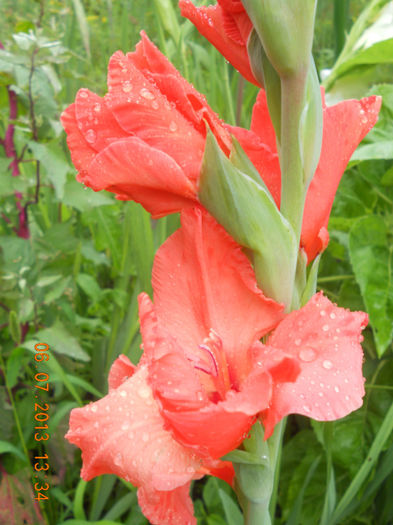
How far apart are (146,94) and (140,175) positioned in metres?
0.08

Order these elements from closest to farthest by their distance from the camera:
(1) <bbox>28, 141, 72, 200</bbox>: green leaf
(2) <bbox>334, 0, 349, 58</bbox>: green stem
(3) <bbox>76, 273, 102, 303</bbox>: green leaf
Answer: (1) <bbox>28, 141, 72, 200</bbox>: green leaf
(3) <bbox>76, 273, 102, 303</bbox>: green leaf
(2) <bbox>334, 0, 349, 58</bbox>: green stem

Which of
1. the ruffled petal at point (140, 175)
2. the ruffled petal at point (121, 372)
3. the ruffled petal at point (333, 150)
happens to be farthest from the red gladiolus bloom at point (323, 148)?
the ruffled petal at point (121, 372)

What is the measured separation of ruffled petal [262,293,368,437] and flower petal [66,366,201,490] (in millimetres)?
88

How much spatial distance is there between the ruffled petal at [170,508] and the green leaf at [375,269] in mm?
475

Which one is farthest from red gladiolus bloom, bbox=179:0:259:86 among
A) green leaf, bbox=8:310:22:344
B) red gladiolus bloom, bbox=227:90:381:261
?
green leaf, bbox=8:310:22:344

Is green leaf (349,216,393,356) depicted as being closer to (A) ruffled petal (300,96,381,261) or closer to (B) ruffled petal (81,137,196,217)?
Result: (A) ruffled petal (300,96,381,261)

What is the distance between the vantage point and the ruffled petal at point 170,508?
0.49m

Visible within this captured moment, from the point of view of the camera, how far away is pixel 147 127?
1.57 ft

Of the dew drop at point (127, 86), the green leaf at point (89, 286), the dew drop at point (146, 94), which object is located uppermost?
the dew drop at point (127, 86)

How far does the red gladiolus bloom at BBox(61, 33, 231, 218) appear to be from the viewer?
1.53 ft

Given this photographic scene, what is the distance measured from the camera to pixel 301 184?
487mm

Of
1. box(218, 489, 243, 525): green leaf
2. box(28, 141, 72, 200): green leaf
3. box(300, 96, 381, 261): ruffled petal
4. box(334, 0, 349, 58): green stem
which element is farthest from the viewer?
box(334, 0, 349, 58): green stem

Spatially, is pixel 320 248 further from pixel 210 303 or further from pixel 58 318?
pixel 58 318

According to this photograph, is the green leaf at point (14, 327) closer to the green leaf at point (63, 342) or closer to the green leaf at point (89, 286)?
the green leaf at point (63, 342)
